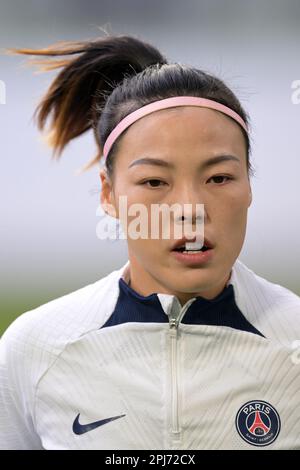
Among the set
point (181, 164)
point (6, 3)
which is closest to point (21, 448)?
point (181, 164)

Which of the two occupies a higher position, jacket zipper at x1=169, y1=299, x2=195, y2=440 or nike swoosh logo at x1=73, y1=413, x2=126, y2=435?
jacket zipper at x1=169, y1=299, x2=195, y2=440

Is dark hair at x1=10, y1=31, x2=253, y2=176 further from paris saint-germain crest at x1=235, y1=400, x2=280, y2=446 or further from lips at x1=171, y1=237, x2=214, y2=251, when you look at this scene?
paris saint-germain crest at x1=235, y1=400, x2=280, y2=446

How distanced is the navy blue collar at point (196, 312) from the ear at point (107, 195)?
0.15 meters

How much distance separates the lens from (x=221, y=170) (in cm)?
102

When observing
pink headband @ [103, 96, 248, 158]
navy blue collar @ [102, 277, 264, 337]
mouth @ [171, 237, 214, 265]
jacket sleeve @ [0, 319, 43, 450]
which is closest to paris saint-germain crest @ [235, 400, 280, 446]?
navy blue collar @ [102, 277, 264, 337]

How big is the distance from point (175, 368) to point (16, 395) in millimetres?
298

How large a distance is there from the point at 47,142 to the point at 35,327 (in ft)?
1.33

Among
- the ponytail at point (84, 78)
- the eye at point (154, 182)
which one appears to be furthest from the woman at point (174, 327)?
the ponytail at point (84, 78)

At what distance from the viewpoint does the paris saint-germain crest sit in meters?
1.02

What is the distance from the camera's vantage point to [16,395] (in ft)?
3.68

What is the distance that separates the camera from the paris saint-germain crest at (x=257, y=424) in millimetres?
1024

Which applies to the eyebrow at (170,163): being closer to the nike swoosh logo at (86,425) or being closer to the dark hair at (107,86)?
the dark hair at (107,86)

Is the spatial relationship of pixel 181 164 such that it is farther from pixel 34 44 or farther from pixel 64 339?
pixel 34 44

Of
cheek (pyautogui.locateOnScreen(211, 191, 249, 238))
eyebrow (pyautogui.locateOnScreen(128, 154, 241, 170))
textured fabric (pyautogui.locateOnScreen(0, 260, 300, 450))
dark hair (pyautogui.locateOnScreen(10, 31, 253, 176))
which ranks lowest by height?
textured fabric (pyautogui.locateOnScreen(0, 260, 300, 450))
